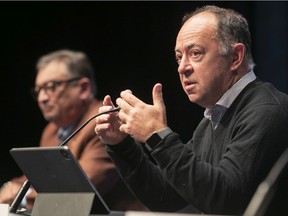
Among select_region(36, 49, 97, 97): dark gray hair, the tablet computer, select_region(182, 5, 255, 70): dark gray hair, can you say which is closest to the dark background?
select_region(36, 49, 97, 97): dark gray hair

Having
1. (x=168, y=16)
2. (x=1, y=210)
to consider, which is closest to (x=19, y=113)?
(x=168, y=16)

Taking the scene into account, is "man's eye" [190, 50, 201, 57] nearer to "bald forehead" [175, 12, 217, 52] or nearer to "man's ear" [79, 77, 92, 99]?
"bald forehead" [175, 12, 217, 52]

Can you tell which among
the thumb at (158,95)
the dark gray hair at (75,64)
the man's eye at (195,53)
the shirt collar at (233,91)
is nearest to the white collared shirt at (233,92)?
the shirt collar at (233,91)

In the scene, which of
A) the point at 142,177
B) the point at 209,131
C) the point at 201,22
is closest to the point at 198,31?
the point at 201,22

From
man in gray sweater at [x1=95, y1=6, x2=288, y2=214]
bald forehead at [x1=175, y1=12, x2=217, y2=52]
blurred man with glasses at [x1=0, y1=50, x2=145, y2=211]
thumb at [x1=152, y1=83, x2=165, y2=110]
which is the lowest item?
blurred man with glasses at [x1=0, y1=50, x2=145, y2=211]

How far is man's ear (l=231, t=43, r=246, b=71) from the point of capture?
7.35 feet

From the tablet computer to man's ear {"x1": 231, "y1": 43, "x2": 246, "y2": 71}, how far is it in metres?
0.74

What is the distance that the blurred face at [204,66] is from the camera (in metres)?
2.20

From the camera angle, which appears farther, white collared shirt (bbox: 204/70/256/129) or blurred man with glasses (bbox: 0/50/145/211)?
blurred man with glasses (bbox: 0/50/145/211)

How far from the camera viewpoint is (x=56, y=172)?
5.74ft

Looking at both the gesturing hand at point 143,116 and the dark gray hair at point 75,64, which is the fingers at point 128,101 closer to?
the gesturing hand at point 143,116

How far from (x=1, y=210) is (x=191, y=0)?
2.71m

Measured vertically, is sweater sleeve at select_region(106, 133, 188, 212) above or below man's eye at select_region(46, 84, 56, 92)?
above

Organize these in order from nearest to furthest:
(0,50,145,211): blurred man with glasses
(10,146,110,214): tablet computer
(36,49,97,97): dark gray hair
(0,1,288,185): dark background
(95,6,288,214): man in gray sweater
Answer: (10,146,110,214): tablet computer → (95,6,288,214): man in gray sweater → (0,50,145,211): blurred man with glasses → (36,49,97,97): dark gray hair → (0,1,288,185): dark background
